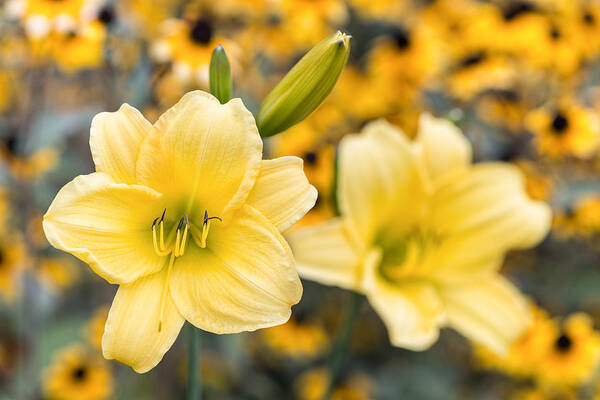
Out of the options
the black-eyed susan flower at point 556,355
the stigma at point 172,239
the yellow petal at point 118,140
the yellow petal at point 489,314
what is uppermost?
the yellow petal at point 118,140

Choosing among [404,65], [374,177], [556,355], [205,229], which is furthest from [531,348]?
[205,229]

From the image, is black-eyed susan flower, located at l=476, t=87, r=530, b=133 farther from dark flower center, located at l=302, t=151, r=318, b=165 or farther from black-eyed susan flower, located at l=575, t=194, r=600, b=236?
dark flower center, located at l=302, t=151, r=318, b=165

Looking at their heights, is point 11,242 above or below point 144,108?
below

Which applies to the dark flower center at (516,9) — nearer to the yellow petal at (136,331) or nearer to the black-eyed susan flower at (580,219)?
the black-eyed susan flower at (580,219)

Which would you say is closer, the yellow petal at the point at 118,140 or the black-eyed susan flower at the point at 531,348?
the yellow petal at the point at 118,140

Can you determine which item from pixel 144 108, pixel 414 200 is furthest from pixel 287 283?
pixel 144 108

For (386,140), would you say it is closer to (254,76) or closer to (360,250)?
(360,250)

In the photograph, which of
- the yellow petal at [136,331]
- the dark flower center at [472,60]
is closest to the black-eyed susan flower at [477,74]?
the dark flower center at [472,60]
